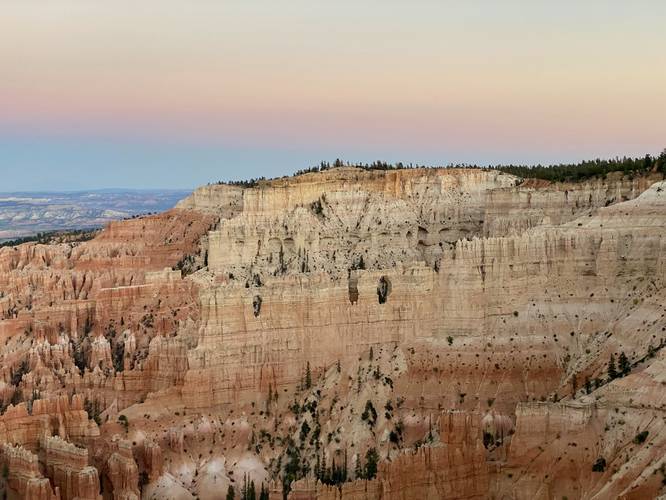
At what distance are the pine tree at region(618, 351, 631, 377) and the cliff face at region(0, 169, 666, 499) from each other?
221mm

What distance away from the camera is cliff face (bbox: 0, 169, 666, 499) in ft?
202

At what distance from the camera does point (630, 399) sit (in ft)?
196

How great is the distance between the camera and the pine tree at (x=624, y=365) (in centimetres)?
6254

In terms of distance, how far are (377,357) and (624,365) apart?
1616cm

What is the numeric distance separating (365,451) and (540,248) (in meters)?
15.4

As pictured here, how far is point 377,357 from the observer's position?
74438 mm

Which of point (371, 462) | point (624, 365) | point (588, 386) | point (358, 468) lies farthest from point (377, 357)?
point (624, 365)

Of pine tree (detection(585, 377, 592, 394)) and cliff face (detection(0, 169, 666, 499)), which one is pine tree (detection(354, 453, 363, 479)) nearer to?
cliff face (detection(0, 169, 666, 499))

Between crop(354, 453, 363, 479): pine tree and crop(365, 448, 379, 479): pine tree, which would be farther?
crop(354, 453, 363, 479): pine tree

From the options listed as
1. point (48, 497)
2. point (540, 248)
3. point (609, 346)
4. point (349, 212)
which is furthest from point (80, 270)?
point (609, 346)

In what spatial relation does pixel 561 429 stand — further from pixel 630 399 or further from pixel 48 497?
pixel 48 497

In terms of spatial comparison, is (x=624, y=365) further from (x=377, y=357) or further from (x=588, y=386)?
(x=377, y=357)

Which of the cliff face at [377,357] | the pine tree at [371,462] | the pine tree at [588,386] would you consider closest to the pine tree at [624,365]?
the cliff face at [377,357]

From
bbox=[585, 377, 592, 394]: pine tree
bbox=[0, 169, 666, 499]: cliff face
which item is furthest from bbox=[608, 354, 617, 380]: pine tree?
bbox=[585, 377, 592, 394]: pine tree
